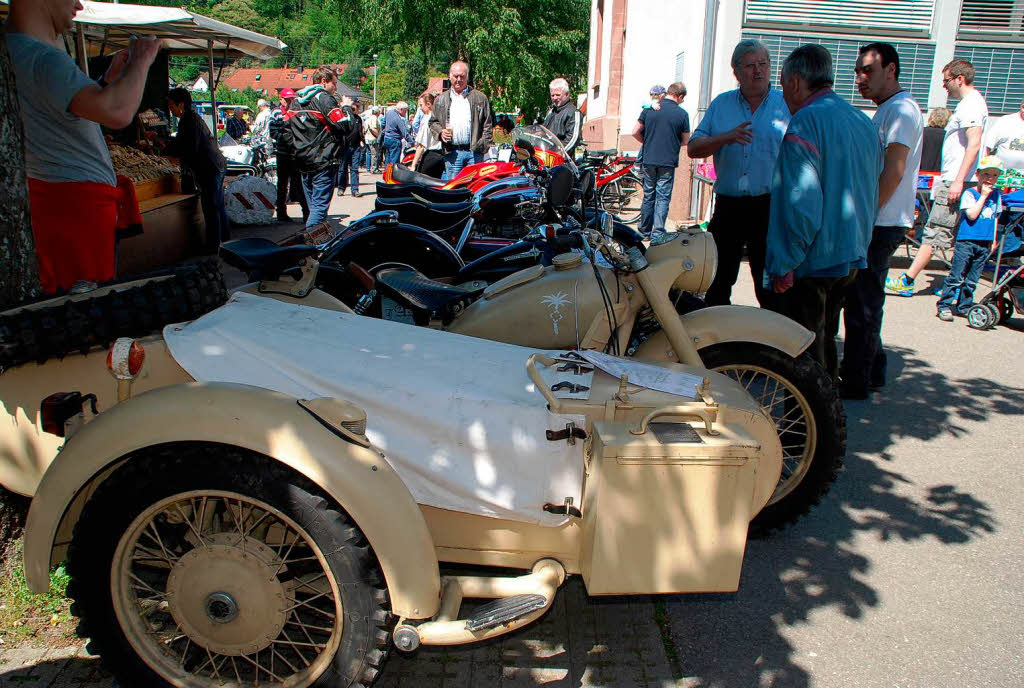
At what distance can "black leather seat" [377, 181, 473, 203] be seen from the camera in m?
7.03

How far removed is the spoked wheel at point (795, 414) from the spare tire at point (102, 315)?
211cm

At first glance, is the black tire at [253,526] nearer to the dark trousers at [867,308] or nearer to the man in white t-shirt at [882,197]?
the man in white t-shirt at [882,197]

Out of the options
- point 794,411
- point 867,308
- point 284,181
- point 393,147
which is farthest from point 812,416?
point 393,147

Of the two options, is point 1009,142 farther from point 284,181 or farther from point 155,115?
point 155,115

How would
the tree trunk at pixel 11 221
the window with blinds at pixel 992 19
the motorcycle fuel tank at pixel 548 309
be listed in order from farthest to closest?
the window with blinds at pixel 992 19
the motorcycle fuel tank at pixel 548 309
the tree trunk at pixel 11 221

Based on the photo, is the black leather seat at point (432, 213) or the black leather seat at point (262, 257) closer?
the black leather seat at point (262, 257)

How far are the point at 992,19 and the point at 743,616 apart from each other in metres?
12.3

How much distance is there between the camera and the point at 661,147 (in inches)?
400

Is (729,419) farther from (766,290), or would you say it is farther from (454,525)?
(766,290)

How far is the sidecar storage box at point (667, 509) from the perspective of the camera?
2156 mm

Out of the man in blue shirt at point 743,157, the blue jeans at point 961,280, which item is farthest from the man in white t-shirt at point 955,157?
the man in blue shirt at point 743,157

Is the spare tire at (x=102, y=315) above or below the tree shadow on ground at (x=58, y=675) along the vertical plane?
above

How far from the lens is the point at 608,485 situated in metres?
2.17

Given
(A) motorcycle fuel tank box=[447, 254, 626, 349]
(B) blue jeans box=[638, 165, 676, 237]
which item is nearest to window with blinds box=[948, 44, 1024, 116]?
(B) blue jeans box=[638, 165, 676, 237]
